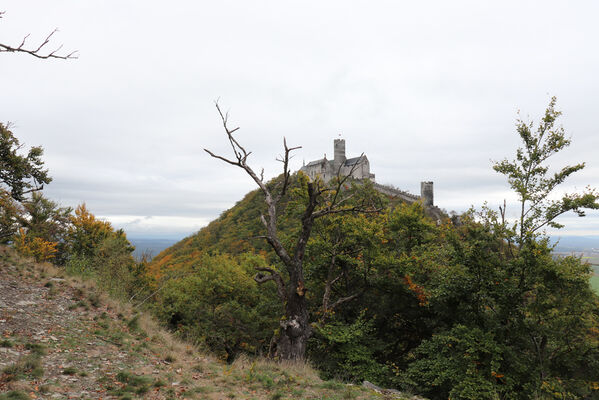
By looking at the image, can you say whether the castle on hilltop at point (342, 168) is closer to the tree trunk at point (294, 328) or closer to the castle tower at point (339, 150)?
the castle tower at point (339, 150)

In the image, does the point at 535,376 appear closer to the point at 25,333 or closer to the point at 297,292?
the point at 297,292

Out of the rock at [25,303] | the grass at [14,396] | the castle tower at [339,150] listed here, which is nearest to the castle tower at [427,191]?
the castle tower at [339,150]

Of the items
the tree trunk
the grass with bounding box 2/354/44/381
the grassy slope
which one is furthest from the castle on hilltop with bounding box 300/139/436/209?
the grass with bounding box 2/354/44/381

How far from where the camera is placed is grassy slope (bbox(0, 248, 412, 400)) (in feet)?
22.2

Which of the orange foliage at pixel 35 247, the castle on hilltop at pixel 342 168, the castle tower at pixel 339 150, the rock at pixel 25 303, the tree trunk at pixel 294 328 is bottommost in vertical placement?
the tree trunk at pixel 294 328

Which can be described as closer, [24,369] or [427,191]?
[24,369]

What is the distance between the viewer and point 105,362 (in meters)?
8.14

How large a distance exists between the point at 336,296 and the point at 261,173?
8.44 metres

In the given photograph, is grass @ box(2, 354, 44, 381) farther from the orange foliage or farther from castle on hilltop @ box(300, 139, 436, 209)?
castle on hilltop @ box(300, 139, 436, 209)

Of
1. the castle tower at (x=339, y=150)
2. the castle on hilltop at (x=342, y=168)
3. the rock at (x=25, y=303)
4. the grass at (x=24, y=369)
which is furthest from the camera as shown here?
the castle tower at (x=339, y=150)

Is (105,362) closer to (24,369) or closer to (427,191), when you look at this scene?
(24,369)

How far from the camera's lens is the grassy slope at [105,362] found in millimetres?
6772

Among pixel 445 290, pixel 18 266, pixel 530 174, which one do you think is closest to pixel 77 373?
pixel 18 266

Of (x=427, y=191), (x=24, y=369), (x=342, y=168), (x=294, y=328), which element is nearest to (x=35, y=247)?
(x=24, y=369)
